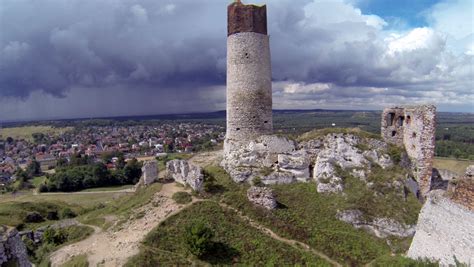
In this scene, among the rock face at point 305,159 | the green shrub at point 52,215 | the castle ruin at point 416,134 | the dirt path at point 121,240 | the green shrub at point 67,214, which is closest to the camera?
the dirt path at point 121,240

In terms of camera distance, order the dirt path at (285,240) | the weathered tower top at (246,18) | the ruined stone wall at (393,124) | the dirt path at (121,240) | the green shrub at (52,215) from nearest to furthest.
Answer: the dirt path at (121,240) < the dirt path at (285,240) < the weathered tower top at (246,18) < the ruined stone wall at (393,124) < the green shrub at (52,215)

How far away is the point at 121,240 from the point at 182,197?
4.59m

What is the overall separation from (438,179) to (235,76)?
61.5ft

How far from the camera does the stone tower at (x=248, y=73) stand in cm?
2606

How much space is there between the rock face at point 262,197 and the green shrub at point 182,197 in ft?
12.7

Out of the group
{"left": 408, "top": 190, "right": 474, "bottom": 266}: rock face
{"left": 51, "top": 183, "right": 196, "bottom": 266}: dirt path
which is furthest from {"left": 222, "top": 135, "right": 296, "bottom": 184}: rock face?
{"left": 408, "top": 190, "right": 474, "bottom": 266}: rock face

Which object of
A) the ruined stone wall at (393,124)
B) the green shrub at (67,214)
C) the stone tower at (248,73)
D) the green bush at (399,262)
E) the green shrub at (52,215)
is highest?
the stone tower at (248,73)

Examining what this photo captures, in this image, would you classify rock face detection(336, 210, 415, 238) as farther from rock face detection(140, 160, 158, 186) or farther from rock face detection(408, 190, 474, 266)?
rock face detection(140, 160, 158, 186)

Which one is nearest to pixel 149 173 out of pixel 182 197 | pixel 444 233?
pixel 182 197

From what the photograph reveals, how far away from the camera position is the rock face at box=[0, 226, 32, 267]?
429 inches

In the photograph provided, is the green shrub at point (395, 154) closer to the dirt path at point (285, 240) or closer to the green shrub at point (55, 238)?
the dirt path at point (285, 240)

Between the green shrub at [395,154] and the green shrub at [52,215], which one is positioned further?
the green shrub at [52,215]

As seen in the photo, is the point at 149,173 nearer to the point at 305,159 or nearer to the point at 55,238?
the point at 55,238

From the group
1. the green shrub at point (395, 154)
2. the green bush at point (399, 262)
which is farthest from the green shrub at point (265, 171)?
the green bush at point (399, 262)
